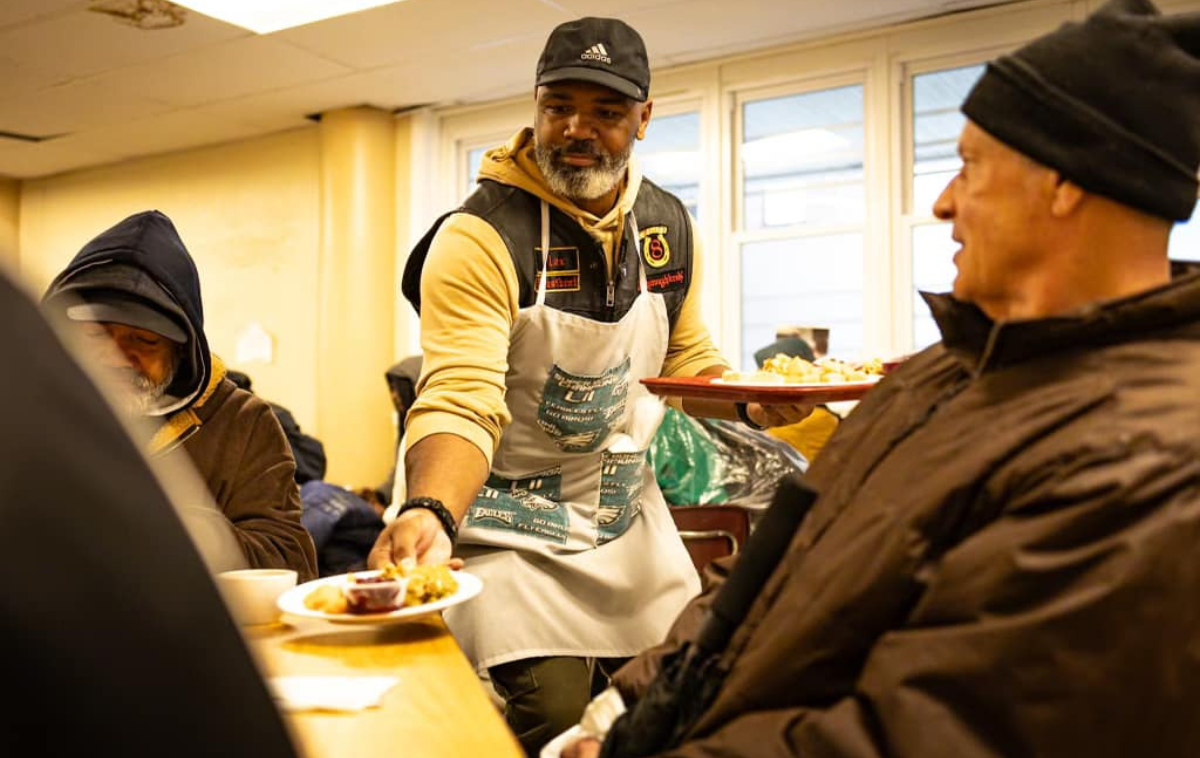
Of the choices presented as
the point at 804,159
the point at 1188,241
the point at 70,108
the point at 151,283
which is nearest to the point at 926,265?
the point at 804,159

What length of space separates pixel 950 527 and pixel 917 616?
9cm

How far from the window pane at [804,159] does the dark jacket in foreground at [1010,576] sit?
15.7 ft

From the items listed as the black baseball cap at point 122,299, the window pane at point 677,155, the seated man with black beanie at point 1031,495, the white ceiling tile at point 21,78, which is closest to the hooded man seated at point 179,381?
the black baseball cap at point 122,299

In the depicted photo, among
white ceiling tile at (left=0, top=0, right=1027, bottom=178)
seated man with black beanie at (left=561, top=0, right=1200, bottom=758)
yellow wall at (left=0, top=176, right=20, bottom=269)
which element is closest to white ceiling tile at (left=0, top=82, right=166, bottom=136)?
white ceiling tile at (left=0, top=0, right=1027, bottom=178)

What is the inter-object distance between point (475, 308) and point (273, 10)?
3871 millimetres

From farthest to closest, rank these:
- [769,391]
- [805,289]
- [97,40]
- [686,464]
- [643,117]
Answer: [805,289]
[97,40]
[686,464]
[643,117]
[769,391]

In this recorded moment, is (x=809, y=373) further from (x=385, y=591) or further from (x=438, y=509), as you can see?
(x=385, y=591)

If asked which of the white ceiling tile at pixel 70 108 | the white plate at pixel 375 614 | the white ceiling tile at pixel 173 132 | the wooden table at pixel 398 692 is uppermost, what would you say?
the white ceiling tile at pixel 70 108

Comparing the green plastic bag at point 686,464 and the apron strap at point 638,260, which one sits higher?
the apron strap at point 638,260

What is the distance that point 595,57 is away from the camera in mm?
2244

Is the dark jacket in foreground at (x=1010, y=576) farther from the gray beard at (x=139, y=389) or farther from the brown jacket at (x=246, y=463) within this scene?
the gray beard at (x=139, y=389)

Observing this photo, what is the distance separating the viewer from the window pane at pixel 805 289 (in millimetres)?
5789

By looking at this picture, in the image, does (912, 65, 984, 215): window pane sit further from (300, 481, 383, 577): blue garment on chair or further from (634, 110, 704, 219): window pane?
(300, 481, 383, 577): blue garment on chair

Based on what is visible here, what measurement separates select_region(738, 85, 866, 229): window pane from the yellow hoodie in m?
3.59
